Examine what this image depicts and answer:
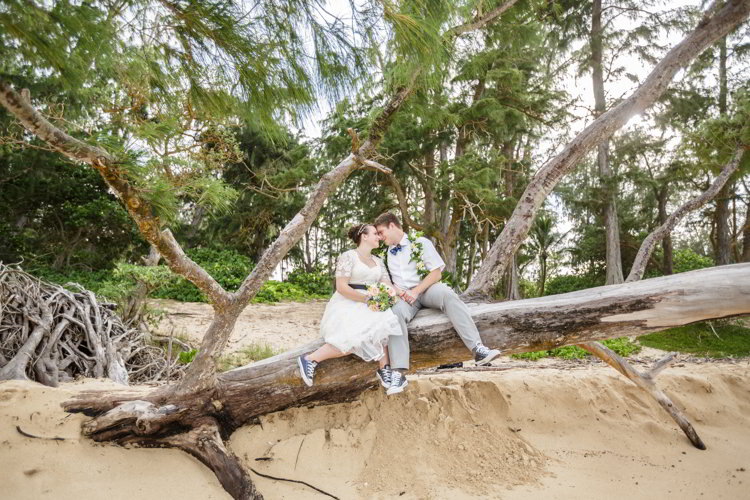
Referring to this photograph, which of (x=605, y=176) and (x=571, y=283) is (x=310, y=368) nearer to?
(x=605, y=176)

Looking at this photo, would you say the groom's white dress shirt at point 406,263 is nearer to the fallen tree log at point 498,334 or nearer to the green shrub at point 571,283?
the fallen tree log at point 498,334

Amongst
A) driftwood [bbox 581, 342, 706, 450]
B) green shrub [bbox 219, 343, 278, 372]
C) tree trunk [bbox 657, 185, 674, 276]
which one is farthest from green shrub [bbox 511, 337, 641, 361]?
tree trunk [bbox 657, 185, 674, 276]

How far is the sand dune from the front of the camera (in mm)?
2820

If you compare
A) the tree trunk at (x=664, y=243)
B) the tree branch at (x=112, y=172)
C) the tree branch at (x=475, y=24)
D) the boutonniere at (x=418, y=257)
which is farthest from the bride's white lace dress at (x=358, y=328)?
the tree trunk at (x=664, y=243)

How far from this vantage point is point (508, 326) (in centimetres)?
327

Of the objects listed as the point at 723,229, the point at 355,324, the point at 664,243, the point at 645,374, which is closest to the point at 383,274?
the point at 355,324

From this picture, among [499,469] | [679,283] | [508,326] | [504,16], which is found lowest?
[499,469]

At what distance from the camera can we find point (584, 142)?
3.89 meters

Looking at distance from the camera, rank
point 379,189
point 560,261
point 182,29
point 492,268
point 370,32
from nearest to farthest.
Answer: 1. point 182,29
2. point 370,32
3. point 492,268
4. point 379,189
5. point 560,261

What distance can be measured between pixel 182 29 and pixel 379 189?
11.8 meters

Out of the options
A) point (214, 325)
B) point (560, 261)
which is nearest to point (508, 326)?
point (214, 325)

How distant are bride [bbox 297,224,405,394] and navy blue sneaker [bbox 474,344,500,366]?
0.58 meters

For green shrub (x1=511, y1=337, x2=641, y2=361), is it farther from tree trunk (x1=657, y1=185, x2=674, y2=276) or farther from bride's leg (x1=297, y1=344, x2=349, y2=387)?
tree trunk (x1=657, y1=185, x2=674, y2=276)

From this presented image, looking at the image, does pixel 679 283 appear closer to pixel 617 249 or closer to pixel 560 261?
pixel 617 249
